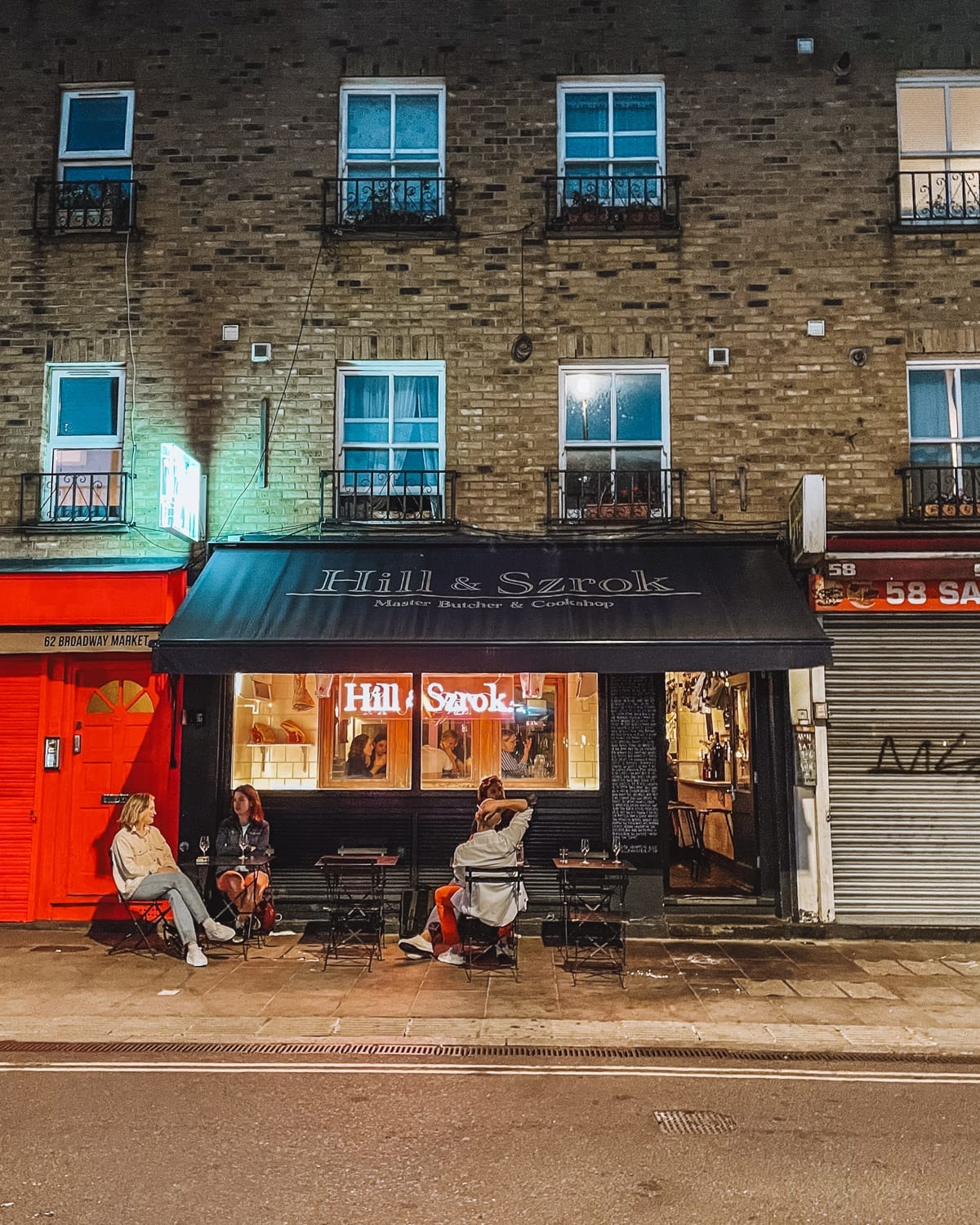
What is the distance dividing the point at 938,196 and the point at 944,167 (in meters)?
0.41

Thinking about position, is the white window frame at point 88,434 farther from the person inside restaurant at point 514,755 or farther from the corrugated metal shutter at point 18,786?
the person inside restaurant at point 514,755

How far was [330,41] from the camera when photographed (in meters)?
11.6

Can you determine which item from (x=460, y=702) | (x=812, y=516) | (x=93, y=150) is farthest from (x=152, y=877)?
(x=93, y=150)

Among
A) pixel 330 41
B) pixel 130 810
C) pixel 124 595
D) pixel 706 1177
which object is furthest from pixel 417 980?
pixel 330 41

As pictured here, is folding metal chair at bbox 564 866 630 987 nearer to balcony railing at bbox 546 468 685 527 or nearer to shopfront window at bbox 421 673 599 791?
shopfront window at bbox 421 673 599 791

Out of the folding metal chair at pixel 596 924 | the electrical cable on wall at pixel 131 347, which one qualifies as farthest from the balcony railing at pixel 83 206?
the folding metal chair at pixel 596 924

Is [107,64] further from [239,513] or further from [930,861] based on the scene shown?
[930,861]

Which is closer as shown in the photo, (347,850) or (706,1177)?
(706,1177)

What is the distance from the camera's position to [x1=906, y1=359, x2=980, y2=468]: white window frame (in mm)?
11000

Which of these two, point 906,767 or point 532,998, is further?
point 906,767

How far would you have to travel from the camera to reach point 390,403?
37.3 feet

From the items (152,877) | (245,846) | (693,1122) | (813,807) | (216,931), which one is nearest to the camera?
(693,1122)

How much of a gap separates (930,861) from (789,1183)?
6296mm

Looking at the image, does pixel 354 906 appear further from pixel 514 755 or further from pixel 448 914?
pixel 514 755
